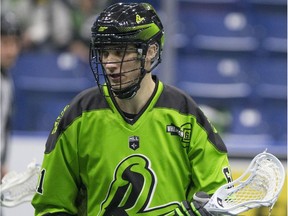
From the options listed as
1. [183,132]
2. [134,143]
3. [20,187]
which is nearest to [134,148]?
[134,143]

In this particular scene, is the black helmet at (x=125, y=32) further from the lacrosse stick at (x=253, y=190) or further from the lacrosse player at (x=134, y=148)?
the lacrosse stick at (x=253, y=190)

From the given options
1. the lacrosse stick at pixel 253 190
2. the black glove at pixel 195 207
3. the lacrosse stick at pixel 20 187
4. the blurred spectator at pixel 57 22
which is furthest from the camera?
the blurred spectator at pixel 57 22

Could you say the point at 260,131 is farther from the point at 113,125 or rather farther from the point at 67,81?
the point at 113,125

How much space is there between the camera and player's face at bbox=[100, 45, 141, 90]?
3.59 m

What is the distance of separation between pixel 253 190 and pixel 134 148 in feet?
1.60

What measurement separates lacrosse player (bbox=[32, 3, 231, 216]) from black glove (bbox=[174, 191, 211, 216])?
0.16 m

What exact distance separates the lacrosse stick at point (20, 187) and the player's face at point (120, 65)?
0.71 metres

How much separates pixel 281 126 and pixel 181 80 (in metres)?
0.79

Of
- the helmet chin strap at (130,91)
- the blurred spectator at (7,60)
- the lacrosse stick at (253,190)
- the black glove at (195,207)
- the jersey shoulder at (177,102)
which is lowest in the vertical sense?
the blurred spectator at (7,60)

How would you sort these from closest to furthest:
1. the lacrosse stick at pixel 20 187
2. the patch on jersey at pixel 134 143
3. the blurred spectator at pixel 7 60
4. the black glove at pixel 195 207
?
the black glove at pixel 195 207 → the patch on jersey at pixel 134 143 → the lacrosse stick at pixel 20 187 → the blurred spectator at pixel 7 60

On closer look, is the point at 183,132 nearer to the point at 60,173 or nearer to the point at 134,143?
the point at 134,143

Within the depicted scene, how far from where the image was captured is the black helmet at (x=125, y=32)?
142 inches

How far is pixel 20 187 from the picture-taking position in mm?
4180

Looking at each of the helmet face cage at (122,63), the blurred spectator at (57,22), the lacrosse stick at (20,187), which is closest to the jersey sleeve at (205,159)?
the helmet face cage at (122,63)
